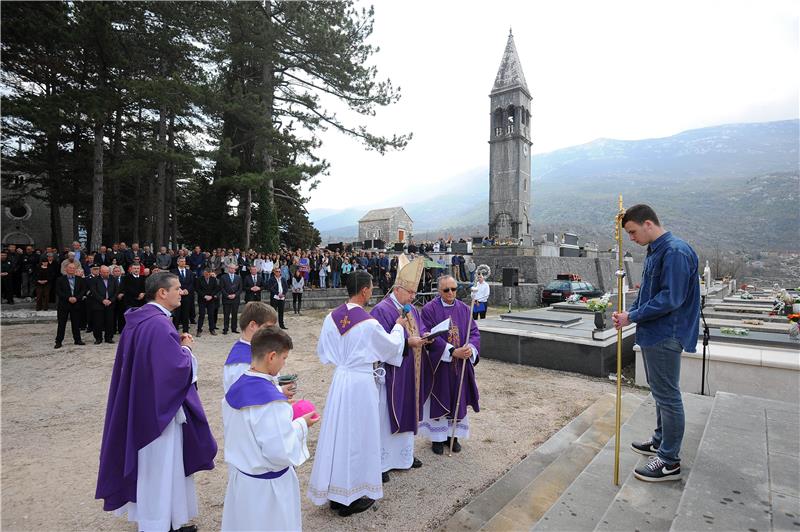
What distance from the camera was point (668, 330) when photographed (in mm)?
3166

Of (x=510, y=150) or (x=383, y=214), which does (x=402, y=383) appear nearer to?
(x=510, y=150)

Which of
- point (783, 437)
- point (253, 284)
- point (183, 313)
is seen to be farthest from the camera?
point (253, 284)

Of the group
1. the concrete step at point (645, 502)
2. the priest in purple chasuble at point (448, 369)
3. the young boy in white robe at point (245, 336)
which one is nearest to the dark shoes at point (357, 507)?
the priest in purple chasuble at point (448, 369)

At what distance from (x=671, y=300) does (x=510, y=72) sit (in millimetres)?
45799

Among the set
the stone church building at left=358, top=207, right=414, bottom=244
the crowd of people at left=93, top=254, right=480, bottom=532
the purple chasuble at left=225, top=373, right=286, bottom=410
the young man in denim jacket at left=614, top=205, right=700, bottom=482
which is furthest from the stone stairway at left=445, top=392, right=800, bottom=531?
the stone church building at left=358, top=207, right=414, bottom=244

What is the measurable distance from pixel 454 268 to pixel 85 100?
1952 centimetres

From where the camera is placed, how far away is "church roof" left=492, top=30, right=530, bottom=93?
41.6m

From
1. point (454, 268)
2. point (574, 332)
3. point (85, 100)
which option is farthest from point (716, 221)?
point (85, 100)

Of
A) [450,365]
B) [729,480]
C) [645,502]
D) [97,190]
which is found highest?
[97,190]

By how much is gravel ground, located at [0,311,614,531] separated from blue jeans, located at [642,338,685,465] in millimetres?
1685

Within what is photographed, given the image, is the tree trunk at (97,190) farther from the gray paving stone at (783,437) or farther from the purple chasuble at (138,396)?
the gray paving stone at (783,437)

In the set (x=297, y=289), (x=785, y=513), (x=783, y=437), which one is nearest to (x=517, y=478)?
(x=785, y=513)

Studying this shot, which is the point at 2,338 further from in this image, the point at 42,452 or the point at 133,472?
the point at 133,472

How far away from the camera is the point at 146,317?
2.93 meters
